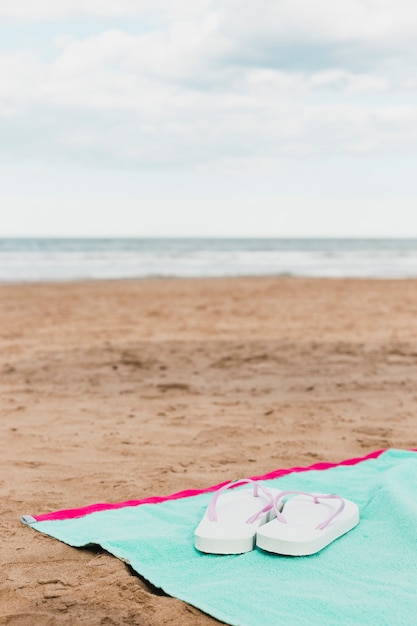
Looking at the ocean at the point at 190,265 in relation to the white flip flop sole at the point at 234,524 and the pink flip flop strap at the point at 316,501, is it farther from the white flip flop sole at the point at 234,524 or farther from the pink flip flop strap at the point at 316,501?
the pink flip flop strap at the point at 316,501

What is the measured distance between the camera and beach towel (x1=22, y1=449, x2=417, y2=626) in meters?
2.00

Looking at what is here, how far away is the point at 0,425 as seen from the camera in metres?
4.16

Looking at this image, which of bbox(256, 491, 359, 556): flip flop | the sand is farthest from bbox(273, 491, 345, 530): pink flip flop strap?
the sand

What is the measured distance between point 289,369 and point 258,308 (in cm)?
431

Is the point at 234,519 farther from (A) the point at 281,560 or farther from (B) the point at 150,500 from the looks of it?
(B) the point at 150,500

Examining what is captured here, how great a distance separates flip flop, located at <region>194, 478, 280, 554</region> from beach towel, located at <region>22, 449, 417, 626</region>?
4 cm

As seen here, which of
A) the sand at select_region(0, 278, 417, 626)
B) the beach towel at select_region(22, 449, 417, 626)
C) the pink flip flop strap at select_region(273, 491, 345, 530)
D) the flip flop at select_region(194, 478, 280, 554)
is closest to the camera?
the beach towel at select_region(22, 449, 417, 626)

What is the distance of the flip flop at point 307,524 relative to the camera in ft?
7.70

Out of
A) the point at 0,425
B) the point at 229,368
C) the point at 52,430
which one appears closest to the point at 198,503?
the point at 52,430

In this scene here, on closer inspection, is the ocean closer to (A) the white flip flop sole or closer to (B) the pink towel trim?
(B) the pink towel trim

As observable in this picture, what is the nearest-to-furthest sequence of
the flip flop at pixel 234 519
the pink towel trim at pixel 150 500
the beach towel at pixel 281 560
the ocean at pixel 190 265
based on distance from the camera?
the beach towel at pixel 281 560
the flip flop at pixel 234 519
the pink towel trim at pixel 150 500
the ocean at pixel 190 265

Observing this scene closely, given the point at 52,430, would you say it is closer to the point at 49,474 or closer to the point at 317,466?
the point at 49,474

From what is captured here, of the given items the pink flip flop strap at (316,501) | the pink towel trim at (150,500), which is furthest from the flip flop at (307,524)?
the pink towel trim at (150,500)

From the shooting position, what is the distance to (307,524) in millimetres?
2498
